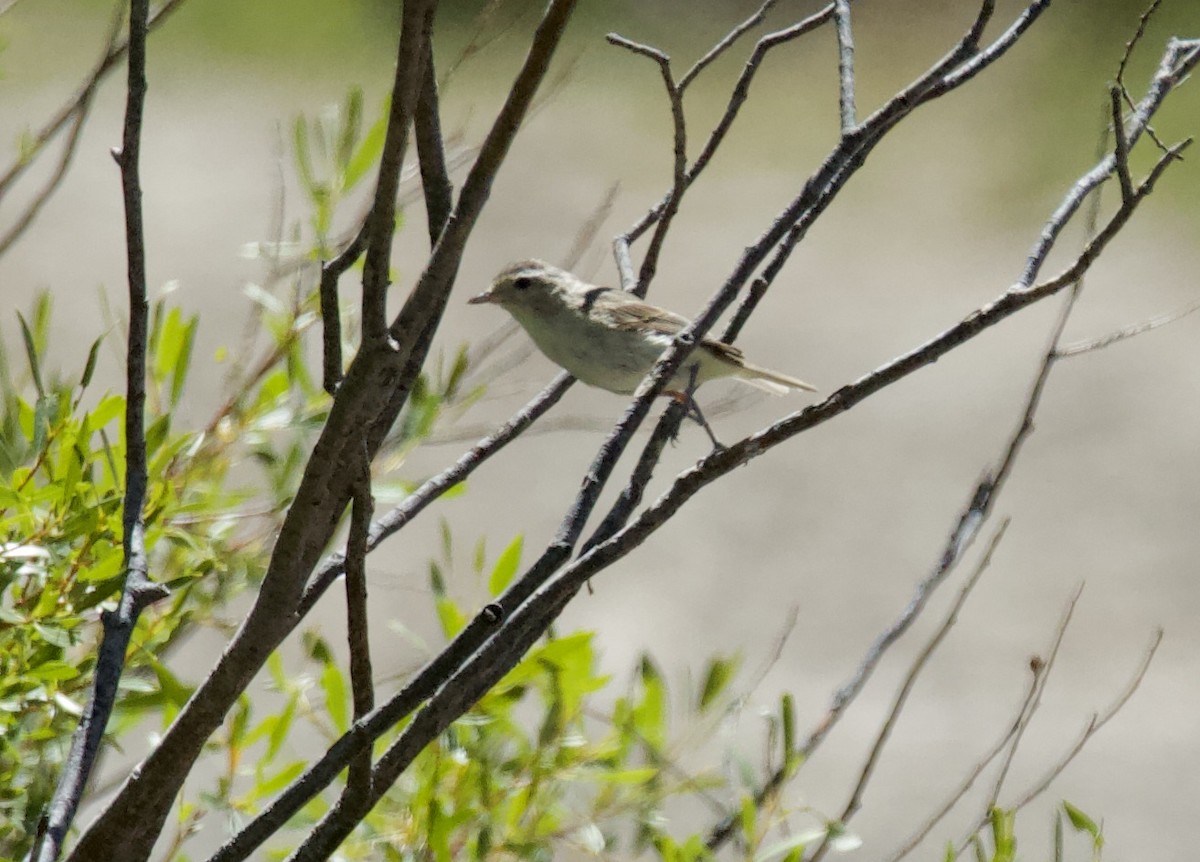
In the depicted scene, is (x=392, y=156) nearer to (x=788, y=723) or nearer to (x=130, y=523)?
(x=130, y=523)

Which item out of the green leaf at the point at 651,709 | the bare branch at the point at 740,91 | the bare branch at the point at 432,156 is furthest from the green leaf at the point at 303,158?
the green leaf at the point at 651,709

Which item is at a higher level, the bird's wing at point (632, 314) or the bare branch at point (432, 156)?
the bird's wing at point (632, 314)

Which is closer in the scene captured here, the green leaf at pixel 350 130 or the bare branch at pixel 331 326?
the bare branch at pixel 331 326

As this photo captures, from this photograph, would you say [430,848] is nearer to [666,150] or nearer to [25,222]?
[25,222]

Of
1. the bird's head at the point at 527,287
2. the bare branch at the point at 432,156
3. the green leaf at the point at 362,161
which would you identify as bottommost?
the bare branch at the point at 432,156

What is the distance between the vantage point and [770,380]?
232 centimetres

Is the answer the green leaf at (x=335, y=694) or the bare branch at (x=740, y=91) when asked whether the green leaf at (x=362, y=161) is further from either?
the green leaf at (x=335, y=694)

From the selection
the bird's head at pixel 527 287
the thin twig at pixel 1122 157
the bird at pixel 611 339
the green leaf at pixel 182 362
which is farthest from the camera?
the bird's head at pixel 527 287

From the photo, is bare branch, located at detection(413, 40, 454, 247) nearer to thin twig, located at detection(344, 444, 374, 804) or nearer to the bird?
thin twig, located at detection(344, 444, 374, 804)

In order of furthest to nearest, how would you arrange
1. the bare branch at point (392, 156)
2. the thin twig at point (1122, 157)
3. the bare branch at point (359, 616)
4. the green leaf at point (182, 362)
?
the green leaf at point (182, 362) < the thin twig at point (1122, 157) < the bare branch at point (359, 616) < the bare branch at point (392, 156)

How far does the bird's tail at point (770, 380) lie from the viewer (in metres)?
2.22

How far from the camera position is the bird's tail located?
7.27 ft

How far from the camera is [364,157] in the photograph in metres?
1.20

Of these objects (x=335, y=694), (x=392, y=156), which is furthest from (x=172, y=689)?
(x=392, y=156)
